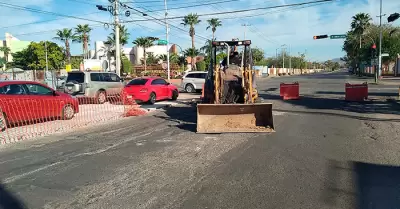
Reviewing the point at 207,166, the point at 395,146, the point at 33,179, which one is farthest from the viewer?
the point at 395,146

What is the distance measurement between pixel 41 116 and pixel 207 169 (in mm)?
7985

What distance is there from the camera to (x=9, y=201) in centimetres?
493

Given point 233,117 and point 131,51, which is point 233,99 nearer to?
point 233,117

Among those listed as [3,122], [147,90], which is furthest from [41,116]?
[147,90]

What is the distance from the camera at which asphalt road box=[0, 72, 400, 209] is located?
4.88 m

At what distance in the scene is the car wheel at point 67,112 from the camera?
508 inches

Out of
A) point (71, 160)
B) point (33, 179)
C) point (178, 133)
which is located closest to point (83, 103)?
point (178, 133)

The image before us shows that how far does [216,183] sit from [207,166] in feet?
3.22

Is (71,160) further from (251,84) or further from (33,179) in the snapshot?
(251,84)

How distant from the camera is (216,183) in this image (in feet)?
18.2

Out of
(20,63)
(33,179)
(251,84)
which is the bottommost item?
(33,179)

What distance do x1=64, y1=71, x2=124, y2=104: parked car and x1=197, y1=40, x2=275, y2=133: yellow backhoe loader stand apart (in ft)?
27.5

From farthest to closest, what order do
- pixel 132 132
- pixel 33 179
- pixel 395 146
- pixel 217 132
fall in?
pixel 132 132
pixel 217 132
pixel 395 146
pixel 33 179

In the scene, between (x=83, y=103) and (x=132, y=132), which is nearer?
(x=132, y=132)
